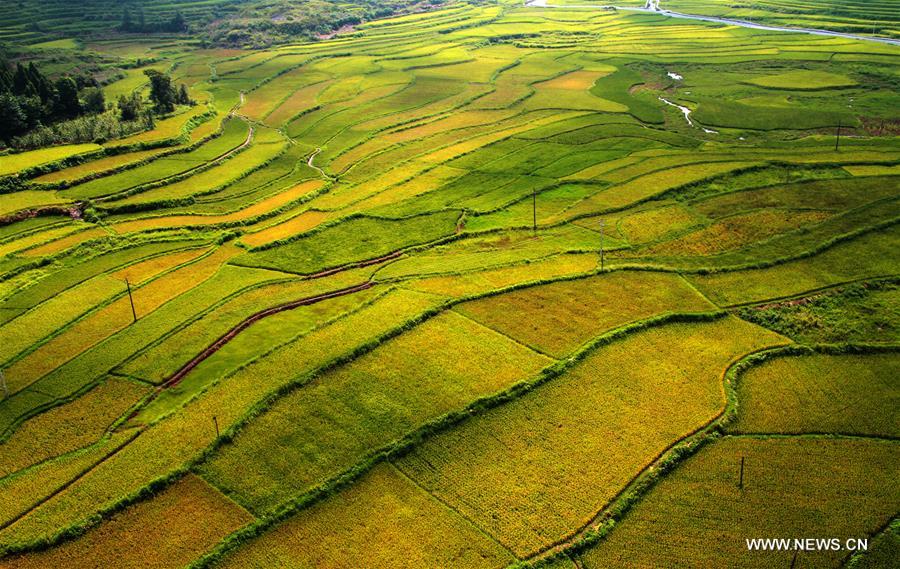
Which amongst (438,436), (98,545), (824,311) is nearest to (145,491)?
(98,545)


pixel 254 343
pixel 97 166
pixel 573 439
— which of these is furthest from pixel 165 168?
pixel 573 439

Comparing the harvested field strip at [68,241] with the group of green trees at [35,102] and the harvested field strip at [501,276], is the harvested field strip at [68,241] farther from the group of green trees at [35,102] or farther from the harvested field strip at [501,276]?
the harvested field strip at [501,276]

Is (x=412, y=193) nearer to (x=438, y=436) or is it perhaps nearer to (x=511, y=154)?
(x=511, y=154)

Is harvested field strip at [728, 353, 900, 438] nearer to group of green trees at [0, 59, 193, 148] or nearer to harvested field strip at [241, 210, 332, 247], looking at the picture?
harvested field strip at [241, 210, 332, 247]

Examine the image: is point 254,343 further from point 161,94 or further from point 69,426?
point 161,94

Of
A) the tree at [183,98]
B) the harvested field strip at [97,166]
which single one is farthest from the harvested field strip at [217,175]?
the tree at [183,98]

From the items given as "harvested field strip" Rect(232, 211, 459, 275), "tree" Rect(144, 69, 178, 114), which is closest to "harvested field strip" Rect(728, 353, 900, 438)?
"harvested field strip" Rect(232, 211, 459, 275)

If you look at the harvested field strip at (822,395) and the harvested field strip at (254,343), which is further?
the harvested field strip at (254,343)
